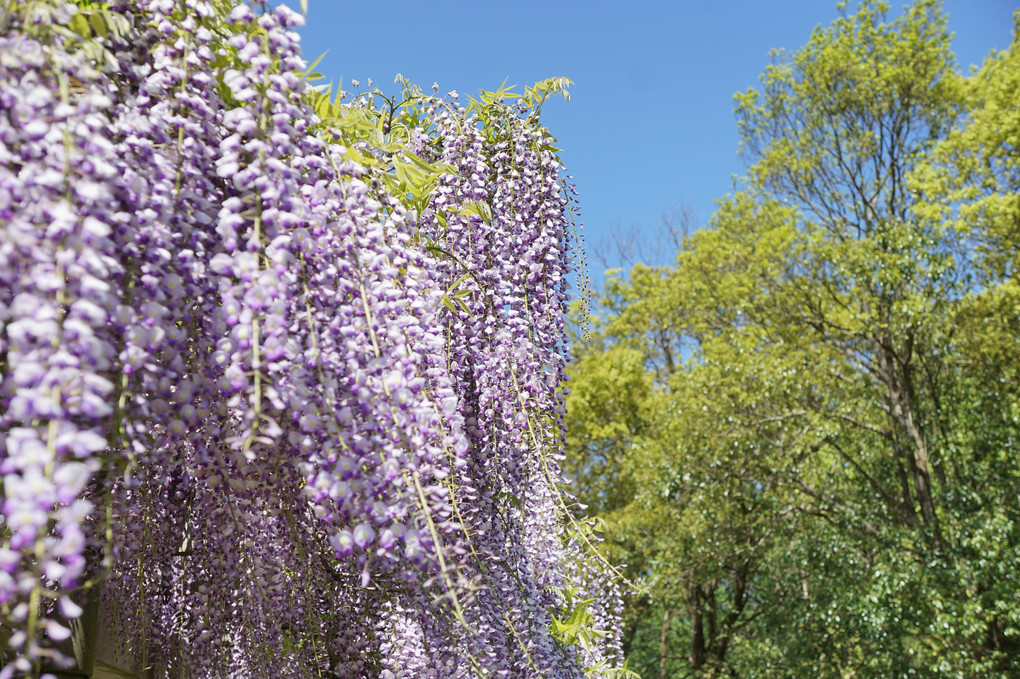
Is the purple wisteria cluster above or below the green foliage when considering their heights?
below

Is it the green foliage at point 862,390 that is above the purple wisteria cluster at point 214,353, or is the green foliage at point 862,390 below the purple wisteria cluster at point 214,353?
above

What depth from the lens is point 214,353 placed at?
1737mm

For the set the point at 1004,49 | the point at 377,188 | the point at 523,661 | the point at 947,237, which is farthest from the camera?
the point at 1004,49

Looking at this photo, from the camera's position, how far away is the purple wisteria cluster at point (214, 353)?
1258mm

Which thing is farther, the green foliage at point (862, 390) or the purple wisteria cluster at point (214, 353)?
the green foliage at point (862, 390)

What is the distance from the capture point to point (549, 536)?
4.80 meters

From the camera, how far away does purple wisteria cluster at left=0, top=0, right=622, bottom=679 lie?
4.13 feet

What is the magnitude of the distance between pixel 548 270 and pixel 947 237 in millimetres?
8650

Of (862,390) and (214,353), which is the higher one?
(862,390)

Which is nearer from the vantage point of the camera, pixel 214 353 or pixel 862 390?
pixel 214 353

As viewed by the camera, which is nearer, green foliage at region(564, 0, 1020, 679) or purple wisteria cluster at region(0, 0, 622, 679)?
purple wisteria cluster at region(0, 0, 622, 679)

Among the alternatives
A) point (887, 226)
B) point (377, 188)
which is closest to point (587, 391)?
point (887, 226)

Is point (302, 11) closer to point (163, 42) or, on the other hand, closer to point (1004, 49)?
point (163, 42)

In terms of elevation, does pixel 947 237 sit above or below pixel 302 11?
above
